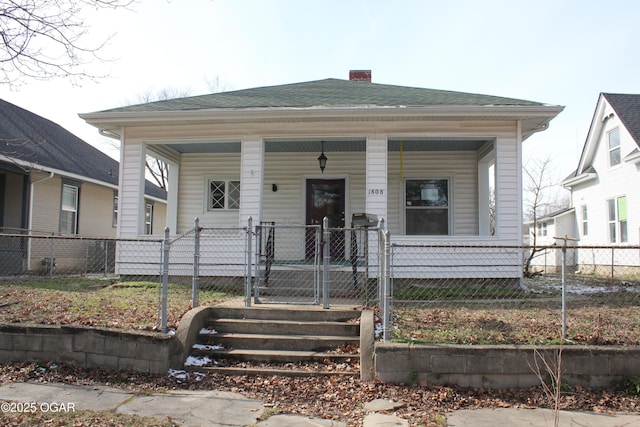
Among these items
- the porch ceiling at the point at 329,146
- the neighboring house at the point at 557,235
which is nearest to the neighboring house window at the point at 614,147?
the neighboring house at the point at 557,235

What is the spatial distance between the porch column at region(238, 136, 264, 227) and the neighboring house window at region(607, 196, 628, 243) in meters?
13.4

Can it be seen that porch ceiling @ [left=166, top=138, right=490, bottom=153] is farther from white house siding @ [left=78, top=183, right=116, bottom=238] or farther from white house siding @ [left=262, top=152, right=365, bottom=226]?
white house siding @ [left=78, top=183, right=116, bottom=238]

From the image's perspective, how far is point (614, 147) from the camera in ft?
51.5

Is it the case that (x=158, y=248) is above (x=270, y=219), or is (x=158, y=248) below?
below

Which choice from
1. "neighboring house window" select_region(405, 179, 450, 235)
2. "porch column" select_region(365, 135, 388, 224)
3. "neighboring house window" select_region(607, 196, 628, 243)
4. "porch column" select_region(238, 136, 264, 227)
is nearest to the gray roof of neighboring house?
"porch column" select_region(238, 136, 264, 227)

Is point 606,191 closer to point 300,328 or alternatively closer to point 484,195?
point 484,195

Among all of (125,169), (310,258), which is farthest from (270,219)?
(125,169)

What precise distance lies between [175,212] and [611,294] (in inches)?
378

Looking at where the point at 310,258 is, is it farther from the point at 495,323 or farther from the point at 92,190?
the point at 92,190

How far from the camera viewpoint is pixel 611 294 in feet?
26.6

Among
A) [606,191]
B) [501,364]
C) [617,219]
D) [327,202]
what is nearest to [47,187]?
[327,202]

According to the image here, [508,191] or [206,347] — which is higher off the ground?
[508,191]

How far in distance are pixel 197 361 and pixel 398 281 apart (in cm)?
453

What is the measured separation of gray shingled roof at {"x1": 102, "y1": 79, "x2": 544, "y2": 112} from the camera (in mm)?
8570
